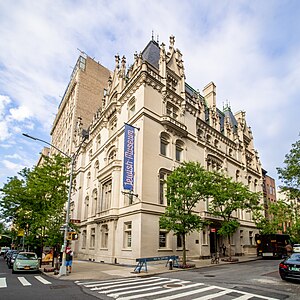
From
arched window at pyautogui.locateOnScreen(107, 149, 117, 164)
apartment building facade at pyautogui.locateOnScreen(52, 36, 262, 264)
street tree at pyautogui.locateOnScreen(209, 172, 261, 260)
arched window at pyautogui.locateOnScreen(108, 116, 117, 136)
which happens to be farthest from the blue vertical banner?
street tree at pyautogui.locateOnScreen(209, 172, 261, 260)

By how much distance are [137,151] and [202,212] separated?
10.4 metres

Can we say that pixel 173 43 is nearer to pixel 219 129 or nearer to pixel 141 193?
pixel 219 129

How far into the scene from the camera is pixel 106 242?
28.7 metres

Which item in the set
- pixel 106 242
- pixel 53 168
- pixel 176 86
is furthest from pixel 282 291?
pixel 176 86

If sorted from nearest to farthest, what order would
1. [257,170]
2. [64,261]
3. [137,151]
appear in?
[64,261], [137,151], [257,170]

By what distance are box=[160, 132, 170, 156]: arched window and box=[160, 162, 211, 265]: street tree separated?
535 cm

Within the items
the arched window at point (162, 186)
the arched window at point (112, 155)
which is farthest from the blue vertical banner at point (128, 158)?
the arched window at point (112, 155)

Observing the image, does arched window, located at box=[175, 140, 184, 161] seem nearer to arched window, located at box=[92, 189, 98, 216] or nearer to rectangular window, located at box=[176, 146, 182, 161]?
rectangular window, located at box=[176, 146, 182, 161]

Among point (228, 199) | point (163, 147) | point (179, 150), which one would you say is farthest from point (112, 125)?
point (228, 199)

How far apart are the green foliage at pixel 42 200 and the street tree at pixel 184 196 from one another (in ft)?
30.6

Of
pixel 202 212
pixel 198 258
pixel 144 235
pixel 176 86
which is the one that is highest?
pixel 176 86

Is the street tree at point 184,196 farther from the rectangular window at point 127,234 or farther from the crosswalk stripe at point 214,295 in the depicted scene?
the crosswalk stripe at point 214,295

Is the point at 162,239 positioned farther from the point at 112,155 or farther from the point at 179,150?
the point at 112,155

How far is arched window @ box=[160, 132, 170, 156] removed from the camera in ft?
91.9
